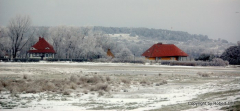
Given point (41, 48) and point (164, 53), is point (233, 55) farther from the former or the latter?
point (41, 48)

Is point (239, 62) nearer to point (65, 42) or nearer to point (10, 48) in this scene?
point (65, 42)

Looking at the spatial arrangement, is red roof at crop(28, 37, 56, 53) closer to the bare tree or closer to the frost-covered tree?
the bare tree

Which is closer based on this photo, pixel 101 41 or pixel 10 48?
pixel 10 48

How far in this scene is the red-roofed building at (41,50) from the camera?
9562 centimetres

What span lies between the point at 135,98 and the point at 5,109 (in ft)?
29.2

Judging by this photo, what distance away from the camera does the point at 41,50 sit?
95875 mm

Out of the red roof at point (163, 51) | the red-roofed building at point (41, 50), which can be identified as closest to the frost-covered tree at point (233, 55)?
the red roof at point (163, 51)

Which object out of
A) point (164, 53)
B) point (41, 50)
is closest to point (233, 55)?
point (164, 53)

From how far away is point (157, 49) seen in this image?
89.6 meters

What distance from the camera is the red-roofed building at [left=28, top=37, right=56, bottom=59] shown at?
314 feet

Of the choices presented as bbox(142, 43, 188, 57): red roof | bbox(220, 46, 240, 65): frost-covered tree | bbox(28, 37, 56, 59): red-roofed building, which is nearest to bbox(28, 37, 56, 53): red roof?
bbox(28, 37, 56, 59): red-roofed building

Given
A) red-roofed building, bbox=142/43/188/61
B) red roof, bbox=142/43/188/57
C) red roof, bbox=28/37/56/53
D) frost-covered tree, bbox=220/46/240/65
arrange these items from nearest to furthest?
frost-covered tree, bbox=220/46/240/65 → red-roofed building, bbox=142/43/188/61 → red roof, bbox=142/43/188/57 → red roof, bbox=28/37/56/53

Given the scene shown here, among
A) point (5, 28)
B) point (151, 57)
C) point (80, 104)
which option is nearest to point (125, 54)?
point (151, 57)

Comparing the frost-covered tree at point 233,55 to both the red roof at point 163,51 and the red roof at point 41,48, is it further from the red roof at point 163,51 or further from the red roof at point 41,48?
the red roof at point 41,48
